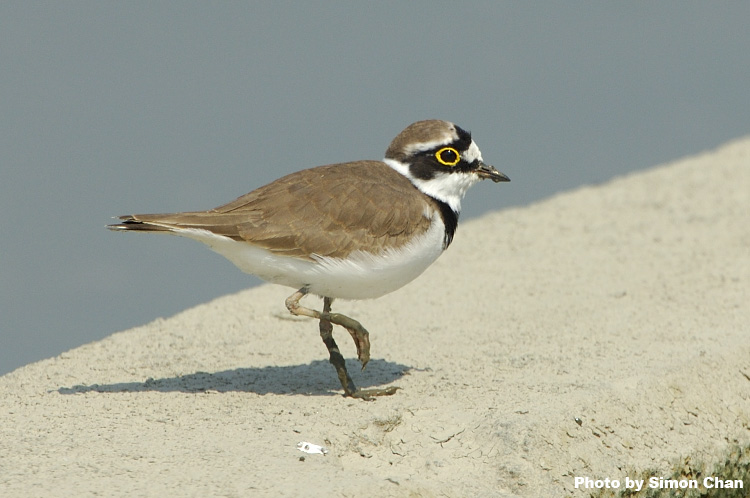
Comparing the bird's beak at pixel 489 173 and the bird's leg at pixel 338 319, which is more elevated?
the bird's beak at pixel 489 173

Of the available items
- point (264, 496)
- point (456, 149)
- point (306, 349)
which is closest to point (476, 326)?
point (306, 349)

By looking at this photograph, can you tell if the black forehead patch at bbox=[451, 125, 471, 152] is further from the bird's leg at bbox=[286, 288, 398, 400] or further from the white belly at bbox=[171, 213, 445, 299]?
the bird's leg at bbox=[286, 288, 398, 400]

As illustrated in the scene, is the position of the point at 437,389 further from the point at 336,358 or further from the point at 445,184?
the point at 445,184

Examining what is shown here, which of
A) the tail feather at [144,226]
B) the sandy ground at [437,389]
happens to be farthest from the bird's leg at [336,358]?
the tail feather at [144,226]

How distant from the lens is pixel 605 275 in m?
10.8

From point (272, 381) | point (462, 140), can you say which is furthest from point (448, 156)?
point (272, 381)

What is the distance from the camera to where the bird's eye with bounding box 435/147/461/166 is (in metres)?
7.54

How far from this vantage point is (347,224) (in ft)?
23.3

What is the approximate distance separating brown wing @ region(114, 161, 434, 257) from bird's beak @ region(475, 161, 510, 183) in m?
0.55

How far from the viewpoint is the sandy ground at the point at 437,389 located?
6.05 m

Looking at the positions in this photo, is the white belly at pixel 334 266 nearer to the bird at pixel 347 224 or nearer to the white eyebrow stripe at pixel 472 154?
the bird at pixel 347 224

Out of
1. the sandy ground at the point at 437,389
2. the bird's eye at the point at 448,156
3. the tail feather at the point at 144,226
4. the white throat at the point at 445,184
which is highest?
the bird's eye at the point at 448,156

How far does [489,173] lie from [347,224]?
4.21 feet

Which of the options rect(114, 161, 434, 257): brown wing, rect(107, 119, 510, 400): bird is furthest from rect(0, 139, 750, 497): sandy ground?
rect(114, 161, 434, 257): brown wing
